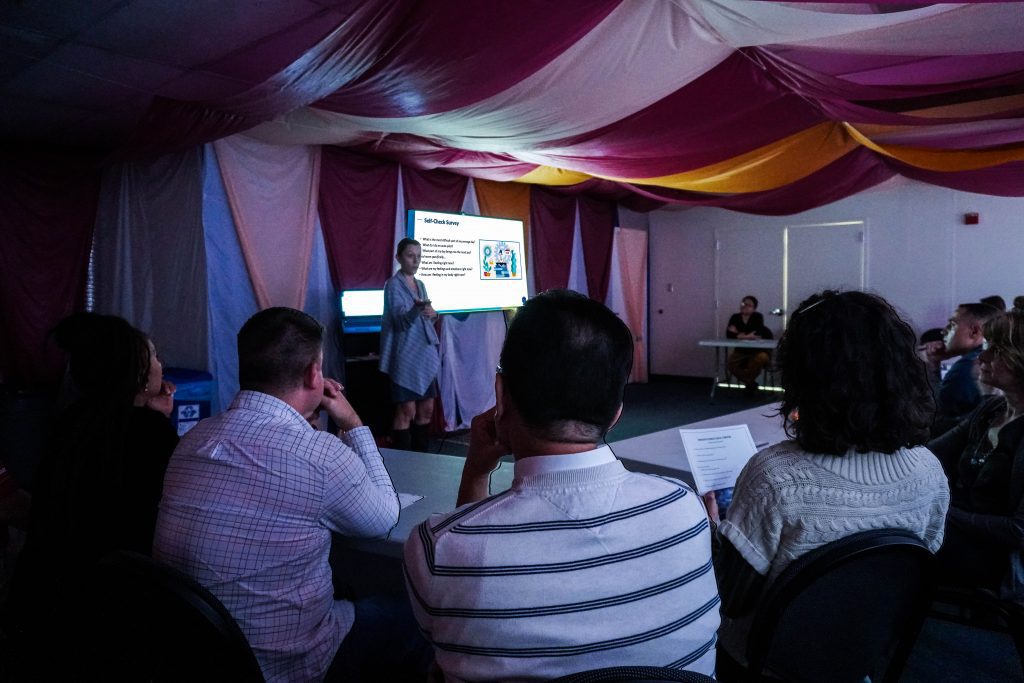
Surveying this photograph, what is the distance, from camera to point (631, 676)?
0.69 metres

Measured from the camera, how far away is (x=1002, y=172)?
15.8 feet

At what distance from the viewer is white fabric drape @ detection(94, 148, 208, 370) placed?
4.60 m

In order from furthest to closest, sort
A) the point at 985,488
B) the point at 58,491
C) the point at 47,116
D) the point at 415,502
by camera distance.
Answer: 1. the point at 47,116
2. the point at 985,488
3. the point at 415,502
4. the point at 58,491

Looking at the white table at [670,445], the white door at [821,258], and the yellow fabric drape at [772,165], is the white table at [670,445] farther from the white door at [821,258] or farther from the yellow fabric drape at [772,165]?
the white door at [821,258]

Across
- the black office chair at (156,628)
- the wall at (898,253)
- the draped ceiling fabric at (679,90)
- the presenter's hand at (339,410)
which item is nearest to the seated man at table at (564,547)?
the black office chair at (156,628)

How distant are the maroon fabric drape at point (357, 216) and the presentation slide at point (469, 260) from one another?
272mm

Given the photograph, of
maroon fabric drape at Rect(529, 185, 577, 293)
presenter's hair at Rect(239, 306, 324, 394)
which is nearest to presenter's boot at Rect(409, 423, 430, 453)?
maroon fabric drape at Rect(529, 185, 577, 293)

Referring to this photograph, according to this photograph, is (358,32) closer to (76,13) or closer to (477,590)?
(76,13)

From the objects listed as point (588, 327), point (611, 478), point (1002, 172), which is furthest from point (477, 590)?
point (1002, 172)

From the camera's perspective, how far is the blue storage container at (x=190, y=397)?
13.8ft

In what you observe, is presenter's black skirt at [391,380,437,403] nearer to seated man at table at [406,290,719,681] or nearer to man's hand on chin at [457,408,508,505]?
man's hand on chin at [457,408,508,505]

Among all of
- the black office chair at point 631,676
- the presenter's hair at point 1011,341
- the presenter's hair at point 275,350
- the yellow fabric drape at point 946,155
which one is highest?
the yellow fabric drape at point 946,155

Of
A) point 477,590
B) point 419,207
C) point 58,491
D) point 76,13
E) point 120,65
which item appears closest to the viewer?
point 477,590

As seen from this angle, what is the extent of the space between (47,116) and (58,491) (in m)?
3.54
